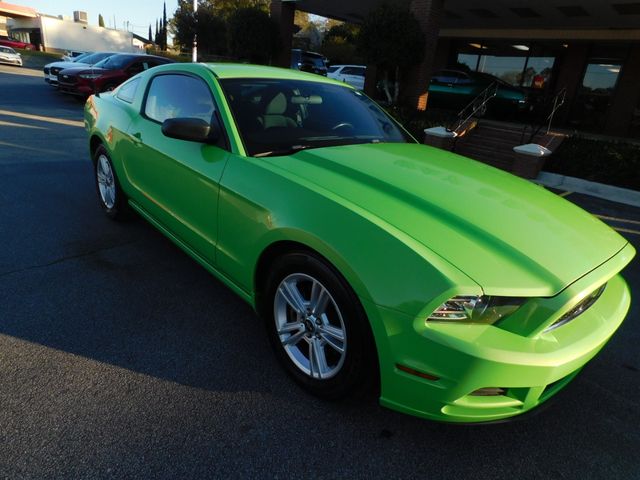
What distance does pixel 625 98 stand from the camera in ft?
47.1

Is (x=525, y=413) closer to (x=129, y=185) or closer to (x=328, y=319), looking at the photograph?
(x=328, y=319)

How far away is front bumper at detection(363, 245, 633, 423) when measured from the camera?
1.67m

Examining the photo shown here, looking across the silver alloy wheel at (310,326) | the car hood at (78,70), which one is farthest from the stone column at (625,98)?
the car hood at (78,70)

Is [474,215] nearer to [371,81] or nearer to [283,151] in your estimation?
[283,151]

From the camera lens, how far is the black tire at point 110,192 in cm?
421

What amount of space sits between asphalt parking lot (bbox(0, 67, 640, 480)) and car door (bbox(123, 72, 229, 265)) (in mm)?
568

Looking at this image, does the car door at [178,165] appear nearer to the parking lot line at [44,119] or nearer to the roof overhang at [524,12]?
the parking lot line at [44,119]

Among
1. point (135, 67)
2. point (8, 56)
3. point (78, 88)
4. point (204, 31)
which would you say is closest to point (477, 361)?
point (78, 88)

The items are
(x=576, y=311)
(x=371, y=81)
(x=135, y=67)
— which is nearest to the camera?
(x=576, y=311)

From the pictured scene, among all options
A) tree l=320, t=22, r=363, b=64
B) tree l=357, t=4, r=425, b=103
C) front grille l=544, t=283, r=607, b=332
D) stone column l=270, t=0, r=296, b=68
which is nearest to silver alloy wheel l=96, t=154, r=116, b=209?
front grille l=544, t=283, r=607, b=332

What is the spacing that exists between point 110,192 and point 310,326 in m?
3.16

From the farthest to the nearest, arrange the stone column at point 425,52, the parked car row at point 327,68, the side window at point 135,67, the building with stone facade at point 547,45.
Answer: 1. the parked car row at point 327,68
2. the side window at point 135,67
3. the building with stone facade at point 547,45
4. the stone column at point 425,52

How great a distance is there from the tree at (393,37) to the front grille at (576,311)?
1120cm

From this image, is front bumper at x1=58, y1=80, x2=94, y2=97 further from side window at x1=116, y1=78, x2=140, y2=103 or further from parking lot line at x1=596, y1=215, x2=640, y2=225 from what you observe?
parking lot line at x1=596, y1=215, x2=640, y2=225
